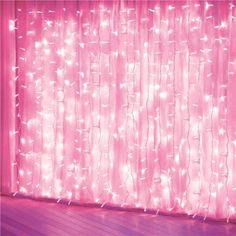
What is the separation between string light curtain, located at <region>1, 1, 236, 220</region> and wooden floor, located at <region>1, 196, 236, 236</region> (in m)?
0.14

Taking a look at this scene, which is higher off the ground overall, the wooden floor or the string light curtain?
the string light curtain

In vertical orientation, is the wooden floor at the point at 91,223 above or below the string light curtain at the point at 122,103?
below

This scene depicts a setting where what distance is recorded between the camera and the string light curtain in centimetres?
413

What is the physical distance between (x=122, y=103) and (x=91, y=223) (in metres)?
1.07

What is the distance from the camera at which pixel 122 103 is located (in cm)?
442

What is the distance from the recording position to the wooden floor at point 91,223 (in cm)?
389

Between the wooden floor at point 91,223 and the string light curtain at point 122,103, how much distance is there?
141 millimetres

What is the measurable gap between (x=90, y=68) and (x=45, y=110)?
0.61 metres

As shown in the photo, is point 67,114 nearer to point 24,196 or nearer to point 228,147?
point 24,196

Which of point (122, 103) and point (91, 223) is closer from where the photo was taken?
point (91, 223)

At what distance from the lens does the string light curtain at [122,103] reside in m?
4.13

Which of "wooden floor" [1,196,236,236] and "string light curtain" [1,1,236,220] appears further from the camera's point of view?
"string light curtain" [1,1,236,220]

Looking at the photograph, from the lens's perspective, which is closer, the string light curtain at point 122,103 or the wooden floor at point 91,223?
the wooden floor at point 91,223

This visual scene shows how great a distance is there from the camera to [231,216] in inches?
164
